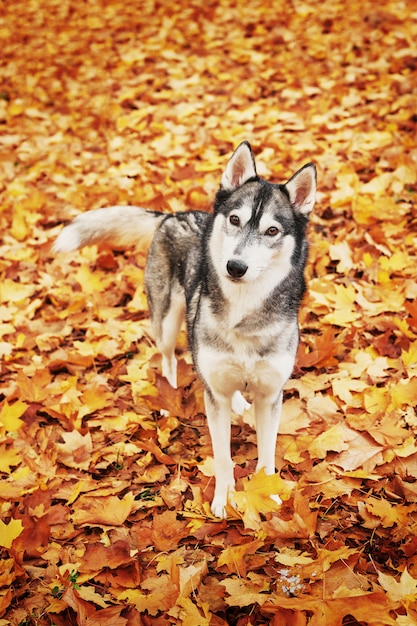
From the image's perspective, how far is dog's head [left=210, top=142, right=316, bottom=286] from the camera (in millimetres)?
2705

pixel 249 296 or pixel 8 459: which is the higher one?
pixel 249 296

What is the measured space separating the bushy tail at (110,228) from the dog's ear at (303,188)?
140cm

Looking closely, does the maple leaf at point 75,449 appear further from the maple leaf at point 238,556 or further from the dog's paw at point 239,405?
the maple leaf at point 238,556

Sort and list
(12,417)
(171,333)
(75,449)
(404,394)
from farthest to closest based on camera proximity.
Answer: (171,333) → (12,417) → (75,449) → (404,394)

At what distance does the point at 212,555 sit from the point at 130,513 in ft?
1.86

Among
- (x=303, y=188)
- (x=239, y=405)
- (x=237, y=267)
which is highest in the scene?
(x=303, y=188)

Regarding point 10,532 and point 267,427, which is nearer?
point 10,532

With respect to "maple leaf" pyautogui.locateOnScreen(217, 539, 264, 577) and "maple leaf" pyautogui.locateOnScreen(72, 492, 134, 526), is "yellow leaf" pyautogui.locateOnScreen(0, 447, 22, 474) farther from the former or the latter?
"maple leaf" pyautogui.locateOnScreen(217, 539, 264, 577)

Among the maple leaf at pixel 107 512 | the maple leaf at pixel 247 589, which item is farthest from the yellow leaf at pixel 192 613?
the maple leaf at pixel 107 512

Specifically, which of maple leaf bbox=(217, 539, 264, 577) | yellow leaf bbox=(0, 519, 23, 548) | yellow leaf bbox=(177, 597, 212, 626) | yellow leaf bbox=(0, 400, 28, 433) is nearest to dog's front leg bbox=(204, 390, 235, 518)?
maple leaf bbox=(217, 539, 264, 577)

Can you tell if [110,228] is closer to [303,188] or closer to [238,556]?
[303,188]

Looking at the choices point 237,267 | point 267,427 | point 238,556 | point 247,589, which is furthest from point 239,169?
point 247,589

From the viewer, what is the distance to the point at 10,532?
9.63 feet

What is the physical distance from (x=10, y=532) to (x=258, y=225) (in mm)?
2071
